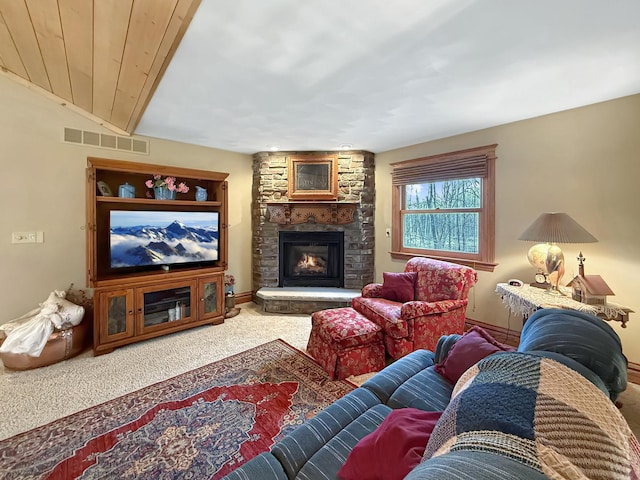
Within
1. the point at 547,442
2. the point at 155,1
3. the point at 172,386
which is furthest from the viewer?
the point at 172,386

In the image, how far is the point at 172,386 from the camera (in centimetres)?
218

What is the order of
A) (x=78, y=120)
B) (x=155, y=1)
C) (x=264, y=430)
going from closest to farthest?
(x=155, y=1) → (x=264, y=430) → (x=78, y=120)

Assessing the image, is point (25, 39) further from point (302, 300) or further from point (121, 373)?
point (302, 300)

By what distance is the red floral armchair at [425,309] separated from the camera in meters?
2.44

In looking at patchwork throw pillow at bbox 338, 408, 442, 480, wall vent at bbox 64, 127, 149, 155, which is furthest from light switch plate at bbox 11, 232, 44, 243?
patchwork throw pillow at bbox 338, 408, 442, 480

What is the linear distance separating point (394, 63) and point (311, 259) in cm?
300

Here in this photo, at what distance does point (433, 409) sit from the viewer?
4.13ft

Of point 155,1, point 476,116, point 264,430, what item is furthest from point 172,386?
point 476,116

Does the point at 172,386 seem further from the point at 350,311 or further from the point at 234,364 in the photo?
the point at 350,311

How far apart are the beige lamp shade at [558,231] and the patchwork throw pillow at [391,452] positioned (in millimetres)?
2042

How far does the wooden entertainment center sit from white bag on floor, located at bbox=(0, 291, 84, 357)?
9.1 inches

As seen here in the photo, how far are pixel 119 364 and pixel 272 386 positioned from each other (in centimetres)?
151

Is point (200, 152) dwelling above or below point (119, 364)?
above

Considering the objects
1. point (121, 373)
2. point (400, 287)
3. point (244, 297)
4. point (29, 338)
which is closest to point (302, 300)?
point (244, 297)
